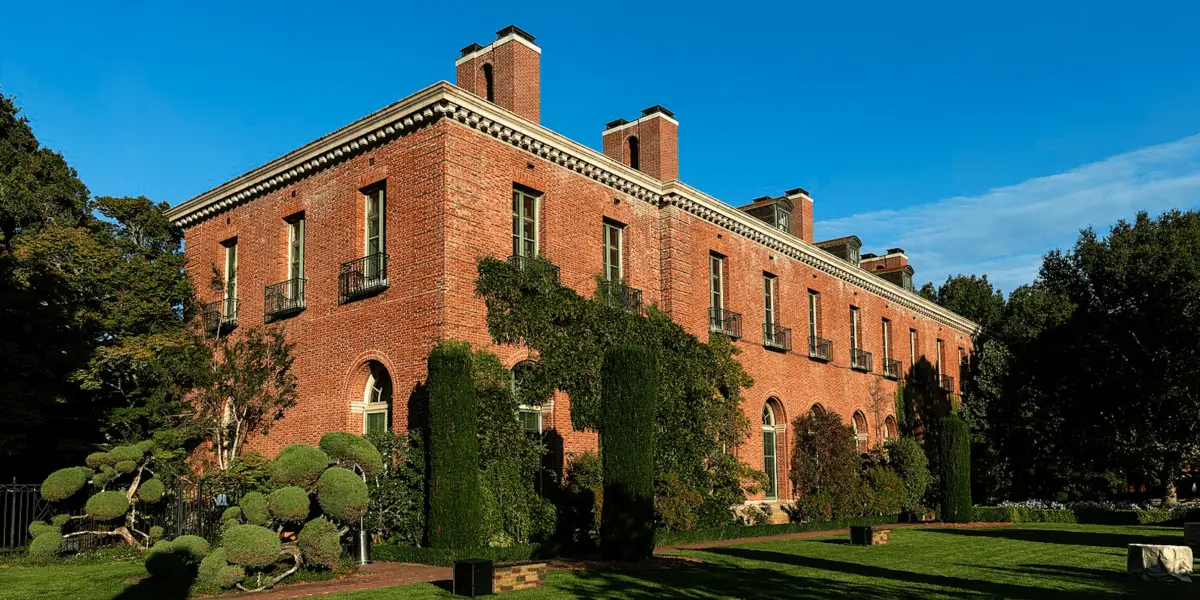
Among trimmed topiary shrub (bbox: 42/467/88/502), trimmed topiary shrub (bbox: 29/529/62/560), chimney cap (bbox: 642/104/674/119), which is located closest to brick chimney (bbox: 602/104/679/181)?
chimney cap (bbox: 642/104/674/119)

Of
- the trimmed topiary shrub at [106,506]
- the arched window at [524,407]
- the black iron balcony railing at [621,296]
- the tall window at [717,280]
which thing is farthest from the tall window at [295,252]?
the tall window at [717,280]

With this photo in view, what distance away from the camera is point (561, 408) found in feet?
65.8

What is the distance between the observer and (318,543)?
14016 mm

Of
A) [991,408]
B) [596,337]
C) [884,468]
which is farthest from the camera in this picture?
[991,408]

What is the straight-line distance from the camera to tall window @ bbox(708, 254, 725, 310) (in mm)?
25781

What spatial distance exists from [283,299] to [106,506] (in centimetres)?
591

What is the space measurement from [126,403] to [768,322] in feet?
57.5

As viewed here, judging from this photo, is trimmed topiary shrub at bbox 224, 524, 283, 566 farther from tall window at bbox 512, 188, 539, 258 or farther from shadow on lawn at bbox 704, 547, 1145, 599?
tall window at bbox 512, 188, 539, 258

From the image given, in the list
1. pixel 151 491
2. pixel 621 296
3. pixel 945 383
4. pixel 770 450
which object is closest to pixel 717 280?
pixel 621 296

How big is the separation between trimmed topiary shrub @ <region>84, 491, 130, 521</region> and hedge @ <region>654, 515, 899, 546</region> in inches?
396

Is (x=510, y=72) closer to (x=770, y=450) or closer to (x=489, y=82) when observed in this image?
(x=489, y=82)

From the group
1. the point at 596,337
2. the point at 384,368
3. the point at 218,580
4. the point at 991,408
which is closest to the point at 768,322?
the point at 596,337

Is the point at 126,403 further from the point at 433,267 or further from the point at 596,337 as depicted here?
the point at 596,337

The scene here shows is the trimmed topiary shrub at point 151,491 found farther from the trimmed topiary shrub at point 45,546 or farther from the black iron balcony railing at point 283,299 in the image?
the black iron balcony railing at point 283,299
